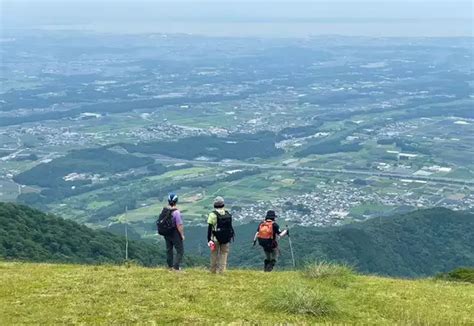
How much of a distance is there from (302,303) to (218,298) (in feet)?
4.55

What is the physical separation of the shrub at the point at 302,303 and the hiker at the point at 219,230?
275 centimetres

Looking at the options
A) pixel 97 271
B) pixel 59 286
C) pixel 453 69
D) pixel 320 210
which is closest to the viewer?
pixel 59 286

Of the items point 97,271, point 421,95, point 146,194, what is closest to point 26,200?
point 146,194

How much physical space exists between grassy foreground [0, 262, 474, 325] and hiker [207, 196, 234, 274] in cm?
48

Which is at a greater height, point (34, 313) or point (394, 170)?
point (34, 313)

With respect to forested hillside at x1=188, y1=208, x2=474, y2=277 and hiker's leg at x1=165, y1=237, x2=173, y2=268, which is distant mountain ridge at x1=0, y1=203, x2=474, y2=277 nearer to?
forested hillside at x1=188, y1=208, x2=474, y2=277

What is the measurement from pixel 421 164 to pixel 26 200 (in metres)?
46.8

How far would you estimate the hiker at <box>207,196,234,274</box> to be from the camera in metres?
12.5

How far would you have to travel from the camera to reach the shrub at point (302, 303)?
31.4 feet

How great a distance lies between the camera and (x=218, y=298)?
10352 mm

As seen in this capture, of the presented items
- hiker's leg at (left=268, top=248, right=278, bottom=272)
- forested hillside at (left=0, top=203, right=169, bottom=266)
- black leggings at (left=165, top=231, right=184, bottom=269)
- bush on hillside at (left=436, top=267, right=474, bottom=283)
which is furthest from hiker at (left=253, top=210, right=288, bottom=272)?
forested hillside at (left=0, top=203, right=169, bottom=266)

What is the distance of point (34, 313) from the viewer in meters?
9.28

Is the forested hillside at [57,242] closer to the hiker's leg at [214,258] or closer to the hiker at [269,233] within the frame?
the hiker at [269,233]

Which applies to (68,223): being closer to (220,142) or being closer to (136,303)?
(136,303)
